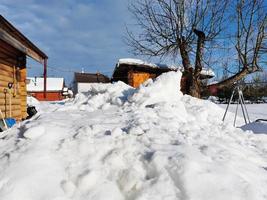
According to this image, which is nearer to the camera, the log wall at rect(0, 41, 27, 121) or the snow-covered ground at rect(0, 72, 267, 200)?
the snow-covered ground at rect(0, 72, 267, 200)

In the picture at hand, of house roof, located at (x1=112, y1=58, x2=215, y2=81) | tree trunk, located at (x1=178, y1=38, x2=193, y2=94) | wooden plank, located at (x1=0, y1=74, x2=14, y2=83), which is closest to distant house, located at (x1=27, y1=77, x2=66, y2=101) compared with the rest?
house roof, located at (x1=112, y1=58, x2=215, y2=81)

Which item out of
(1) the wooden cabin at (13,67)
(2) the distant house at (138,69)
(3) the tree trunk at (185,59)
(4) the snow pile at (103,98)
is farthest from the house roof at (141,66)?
(4) the snow pile at (103,98)

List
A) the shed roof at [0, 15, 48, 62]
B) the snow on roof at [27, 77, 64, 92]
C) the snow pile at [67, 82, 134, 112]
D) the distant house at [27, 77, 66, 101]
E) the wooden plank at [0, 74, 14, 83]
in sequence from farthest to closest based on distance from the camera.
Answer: the snow on roof at [27, 77, 64, 92]
the distant house at [27, 77, 66, 101]
the wooden plank at [0, 74, 14, 83]
the shed roof at [0, 15, 48, 62]
the snow pile at [67, 82, 134, 112]

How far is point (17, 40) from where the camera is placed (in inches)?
359

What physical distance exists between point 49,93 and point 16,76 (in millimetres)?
50179

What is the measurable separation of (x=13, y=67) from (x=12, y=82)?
1.53 ft

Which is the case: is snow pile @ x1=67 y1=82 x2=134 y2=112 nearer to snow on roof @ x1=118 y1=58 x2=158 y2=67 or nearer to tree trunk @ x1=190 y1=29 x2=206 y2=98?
tree trunk @ x1=190 y1=29 x2=206 y2=98

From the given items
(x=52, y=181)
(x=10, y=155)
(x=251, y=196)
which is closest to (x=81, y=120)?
(x=10, y=155)

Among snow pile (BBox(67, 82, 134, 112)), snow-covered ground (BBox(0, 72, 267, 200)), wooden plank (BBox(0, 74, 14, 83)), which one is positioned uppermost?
wooden plank (BBox(0, 74, 14, 83))

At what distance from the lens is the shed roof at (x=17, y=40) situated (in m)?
7.86

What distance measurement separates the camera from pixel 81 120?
16.1ft

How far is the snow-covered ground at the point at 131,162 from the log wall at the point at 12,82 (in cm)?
532

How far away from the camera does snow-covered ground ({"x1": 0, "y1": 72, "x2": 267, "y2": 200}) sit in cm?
285

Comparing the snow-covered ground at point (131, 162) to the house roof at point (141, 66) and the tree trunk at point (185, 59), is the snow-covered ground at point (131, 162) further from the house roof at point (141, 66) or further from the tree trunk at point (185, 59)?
the house roof at point (141, 66)
